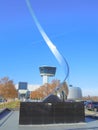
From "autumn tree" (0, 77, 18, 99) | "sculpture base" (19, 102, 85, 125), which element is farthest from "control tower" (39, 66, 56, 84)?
"sculpture base" (19, 102, 85, 125)

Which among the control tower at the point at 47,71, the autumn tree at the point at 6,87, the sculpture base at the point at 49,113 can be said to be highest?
the control tower at the point at 47,71

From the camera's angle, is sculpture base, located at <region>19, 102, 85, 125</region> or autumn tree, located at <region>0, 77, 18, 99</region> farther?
autumn tree, located at <region>0, 77, 18, 99</region>

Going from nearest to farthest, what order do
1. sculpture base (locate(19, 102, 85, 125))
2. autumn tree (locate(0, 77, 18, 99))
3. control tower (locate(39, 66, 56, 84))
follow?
sculpture base (locate(19, 102, 85, 125)) < autumn tree (locate(0, 77, 18, 99)) < control tower (locate(39, 66, 56, 84))

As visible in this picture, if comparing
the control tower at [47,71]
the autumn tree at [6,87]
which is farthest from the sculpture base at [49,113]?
the control tower at [47,71]

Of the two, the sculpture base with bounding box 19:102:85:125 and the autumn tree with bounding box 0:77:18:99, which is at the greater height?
the autumn tree with bounding box 0:77:18:99

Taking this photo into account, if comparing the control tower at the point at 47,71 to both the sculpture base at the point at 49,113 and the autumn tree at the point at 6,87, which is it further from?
the sculpture base at the point at 49,113

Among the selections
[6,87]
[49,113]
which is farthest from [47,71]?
[49,113]

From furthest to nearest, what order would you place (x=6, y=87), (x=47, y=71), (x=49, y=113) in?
(x=47, y=71) < (x=6, y=87) < (x=49, y=113)

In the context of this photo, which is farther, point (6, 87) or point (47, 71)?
point (47, 71)

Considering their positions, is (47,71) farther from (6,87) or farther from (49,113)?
(49,113)

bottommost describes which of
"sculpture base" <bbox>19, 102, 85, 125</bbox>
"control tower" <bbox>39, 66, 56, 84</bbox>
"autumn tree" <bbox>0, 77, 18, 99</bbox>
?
"sculpture base" <bbox>19, 102, 85, 125</bbox>

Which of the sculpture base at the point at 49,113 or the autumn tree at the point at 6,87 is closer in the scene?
the sculpture base at the point at 49,113

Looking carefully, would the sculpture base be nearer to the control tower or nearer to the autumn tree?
the autumn tree

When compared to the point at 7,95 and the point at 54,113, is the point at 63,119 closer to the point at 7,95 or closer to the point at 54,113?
the point at 54,113
